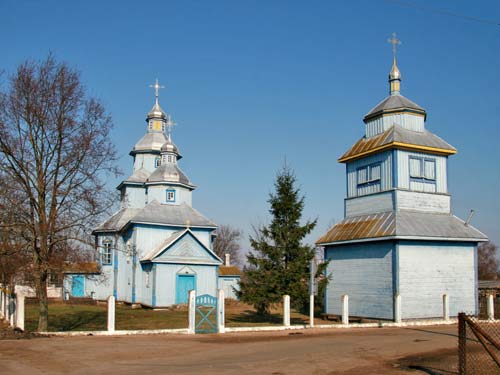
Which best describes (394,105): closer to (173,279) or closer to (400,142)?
(400,142)

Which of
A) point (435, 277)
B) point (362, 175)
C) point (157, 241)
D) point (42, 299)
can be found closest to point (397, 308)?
point (435, 277)

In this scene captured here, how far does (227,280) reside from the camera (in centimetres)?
4606

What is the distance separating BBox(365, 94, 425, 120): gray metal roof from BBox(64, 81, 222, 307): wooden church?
46.2ft

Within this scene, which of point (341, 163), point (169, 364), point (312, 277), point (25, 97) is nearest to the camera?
point (169, 364)

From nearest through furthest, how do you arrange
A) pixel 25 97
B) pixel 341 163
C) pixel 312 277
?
pixel 25 97 → pixel 312 277 → pixel 341 163

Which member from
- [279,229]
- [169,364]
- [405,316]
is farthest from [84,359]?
[405,316]

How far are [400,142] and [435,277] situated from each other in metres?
6.29

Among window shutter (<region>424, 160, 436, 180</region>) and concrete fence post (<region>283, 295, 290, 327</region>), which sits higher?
window shutter (<region>424, 160, 436, 180</region>)

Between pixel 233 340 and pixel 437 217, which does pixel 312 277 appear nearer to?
pixel 233 340

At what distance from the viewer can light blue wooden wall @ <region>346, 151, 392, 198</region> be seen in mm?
26328

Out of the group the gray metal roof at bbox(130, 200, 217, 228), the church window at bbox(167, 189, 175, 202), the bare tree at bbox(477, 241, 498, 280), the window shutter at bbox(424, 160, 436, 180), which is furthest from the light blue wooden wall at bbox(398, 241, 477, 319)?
the bare tree at bbox(477, 241, 498, 280)

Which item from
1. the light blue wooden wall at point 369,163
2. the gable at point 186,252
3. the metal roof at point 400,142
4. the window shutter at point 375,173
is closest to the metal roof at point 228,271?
the gable at point 186,252

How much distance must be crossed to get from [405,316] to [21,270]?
15.5 meters

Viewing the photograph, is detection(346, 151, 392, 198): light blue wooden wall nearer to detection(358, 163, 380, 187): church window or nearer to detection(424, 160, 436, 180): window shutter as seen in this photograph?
detection(358, 163, 380, 187): church window
